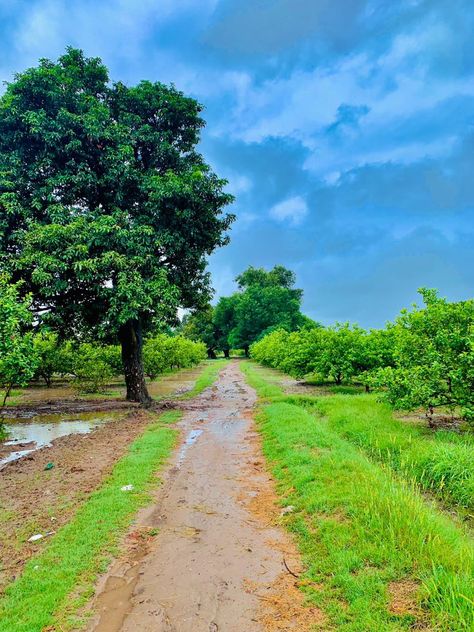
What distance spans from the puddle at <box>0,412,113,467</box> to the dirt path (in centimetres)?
486

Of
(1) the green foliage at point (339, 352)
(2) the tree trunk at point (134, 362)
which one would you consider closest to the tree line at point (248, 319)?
(1) the green foliage at point (339, 352)

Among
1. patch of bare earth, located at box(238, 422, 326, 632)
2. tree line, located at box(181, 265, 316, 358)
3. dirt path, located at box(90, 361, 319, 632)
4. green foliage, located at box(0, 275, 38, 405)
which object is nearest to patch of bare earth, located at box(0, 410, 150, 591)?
dirt path, located at box(90, 361, 319, 632)

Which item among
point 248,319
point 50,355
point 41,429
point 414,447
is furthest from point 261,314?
point 414,447

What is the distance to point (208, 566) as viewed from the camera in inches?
179

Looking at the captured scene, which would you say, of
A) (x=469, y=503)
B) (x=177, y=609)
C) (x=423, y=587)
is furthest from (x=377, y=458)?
(x=177, y=609)

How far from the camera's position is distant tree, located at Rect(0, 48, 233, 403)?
44.5 ft

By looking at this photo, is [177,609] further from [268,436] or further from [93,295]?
[93,295]

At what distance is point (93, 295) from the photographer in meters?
15.3

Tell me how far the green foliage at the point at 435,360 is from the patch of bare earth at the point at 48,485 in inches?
280

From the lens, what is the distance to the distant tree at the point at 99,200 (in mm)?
13578

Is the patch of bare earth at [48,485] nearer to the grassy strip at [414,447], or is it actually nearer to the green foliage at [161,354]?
the grassy strip at [414,447]

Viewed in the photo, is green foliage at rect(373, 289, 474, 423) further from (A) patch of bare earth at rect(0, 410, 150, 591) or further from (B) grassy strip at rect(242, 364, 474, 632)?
(A) patch of bare earth at rect(0, 410, 150, 591)

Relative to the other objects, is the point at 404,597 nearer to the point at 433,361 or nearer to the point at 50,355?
the point at 433,361

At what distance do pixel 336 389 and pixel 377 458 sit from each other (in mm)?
11061
